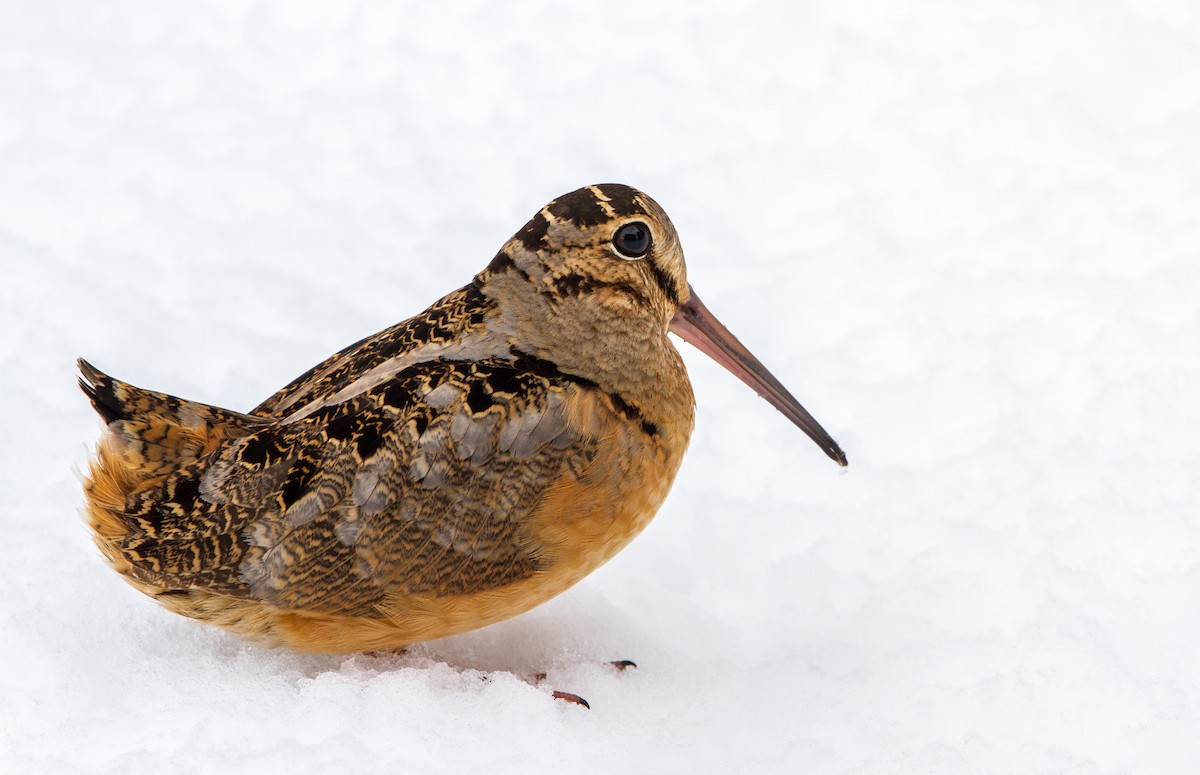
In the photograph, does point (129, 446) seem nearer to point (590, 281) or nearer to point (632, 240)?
point (590, 281)

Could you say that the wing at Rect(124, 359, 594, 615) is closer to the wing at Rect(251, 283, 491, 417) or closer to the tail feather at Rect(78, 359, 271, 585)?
the tail feather at Rect(78, 359, 271, 585)

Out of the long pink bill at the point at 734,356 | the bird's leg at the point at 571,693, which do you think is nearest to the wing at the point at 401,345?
the long pink bill at the point at 734,356

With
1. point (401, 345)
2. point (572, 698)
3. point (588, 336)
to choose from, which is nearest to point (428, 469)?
point (401, 345)

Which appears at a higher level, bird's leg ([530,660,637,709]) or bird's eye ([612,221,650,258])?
bird's eye ([612,221,650,258])

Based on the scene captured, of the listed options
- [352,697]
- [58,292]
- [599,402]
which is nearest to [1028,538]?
[599,402]

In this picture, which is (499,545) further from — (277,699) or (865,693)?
(865,693)

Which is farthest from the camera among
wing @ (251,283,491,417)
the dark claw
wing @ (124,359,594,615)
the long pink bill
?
the long pink bill

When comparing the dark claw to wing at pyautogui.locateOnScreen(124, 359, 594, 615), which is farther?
the dark claw

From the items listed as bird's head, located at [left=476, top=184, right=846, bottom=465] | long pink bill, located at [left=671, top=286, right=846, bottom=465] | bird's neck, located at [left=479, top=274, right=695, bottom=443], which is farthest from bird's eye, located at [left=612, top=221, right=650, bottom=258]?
long pink bill, located at [left=671, top=286, right=846, bottom=465]
